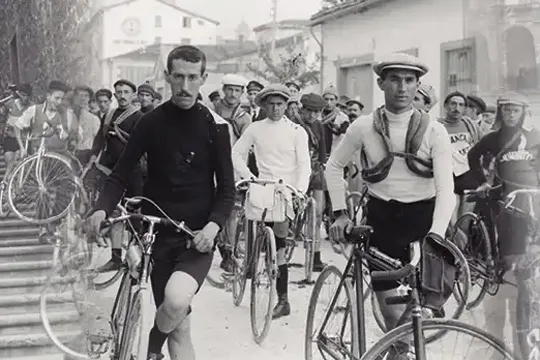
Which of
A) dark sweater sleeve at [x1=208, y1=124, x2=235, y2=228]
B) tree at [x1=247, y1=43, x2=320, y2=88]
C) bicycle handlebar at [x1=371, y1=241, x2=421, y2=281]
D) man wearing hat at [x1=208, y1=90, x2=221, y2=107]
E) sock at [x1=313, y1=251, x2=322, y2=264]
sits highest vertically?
tree at [x1=247, y1=43, x2=320, y2=88]

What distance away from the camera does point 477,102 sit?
11.9 feet

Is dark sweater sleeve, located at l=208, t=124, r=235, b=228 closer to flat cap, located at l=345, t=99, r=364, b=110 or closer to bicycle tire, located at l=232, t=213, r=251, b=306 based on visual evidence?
bicycle tire, located at l=232, t=213, r=251, b=306

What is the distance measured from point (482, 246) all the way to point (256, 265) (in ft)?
3.73

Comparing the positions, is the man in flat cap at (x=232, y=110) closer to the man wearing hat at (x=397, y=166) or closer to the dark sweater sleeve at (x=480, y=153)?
the dark sweater sleeve at (x=480, y=153)

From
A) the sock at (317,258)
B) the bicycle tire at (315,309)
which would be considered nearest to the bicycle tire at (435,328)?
the bicycle tire at (315,309)

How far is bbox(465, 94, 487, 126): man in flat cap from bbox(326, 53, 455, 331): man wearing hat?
36.4 inches

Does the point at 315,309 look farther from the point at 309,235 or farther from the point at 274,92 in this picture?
the point at 309,235

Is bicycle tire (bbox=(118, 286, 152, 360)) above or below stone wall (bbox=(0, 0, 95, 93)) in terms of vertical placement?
below

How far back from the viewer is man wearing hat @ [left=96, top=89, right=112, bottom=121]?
3238mm

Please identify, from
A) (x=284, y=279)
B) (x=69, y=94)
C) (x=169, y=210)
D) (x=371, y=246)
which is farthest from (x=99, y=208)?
(x=284, y=279)

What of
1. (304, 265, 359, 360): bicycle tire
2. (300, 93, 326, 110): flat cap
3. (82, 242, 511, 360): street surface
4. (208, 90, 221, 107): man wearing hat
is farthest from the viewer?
(300, 93, 326, 110): flat cap

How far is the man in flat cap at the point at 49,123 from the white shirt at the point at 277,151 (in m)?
1.07

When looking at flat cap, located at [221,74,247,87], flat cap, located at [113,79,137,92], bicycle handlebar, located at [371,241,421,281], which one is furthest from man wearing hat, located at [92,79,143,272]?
bicycle handlebar, located at [371,241,421,281]

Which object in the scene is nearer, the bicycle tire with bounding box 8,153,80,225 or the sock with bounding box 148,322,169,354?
the sock with bounding box 148,322,169,354
